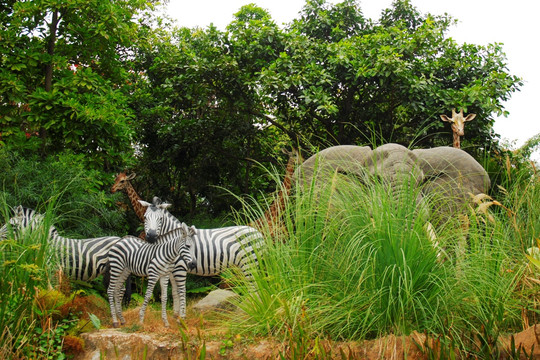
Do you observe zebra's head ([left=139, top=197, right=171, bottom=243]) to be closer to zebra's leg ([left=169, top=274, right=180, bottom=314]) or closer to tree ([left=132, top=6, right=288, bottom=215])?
zebra's leg ([left=169, top=274, right=180, bottom=314])

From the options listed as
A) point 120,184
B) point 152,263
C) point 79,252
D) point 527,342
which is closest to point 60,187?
point 79,252

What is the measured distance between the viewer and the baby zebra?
552 cm

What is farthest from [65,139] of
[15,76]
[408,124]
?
[408,124]

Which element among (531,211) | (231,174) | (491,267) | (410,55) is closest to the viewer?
(491,267)

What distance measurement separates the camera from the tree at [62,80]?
794 cm

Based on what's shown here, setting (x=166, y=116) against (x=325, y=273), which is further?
(x=166, y=116)

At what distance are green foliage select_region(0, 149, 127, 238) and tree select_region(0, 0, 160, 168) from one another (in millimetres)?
499

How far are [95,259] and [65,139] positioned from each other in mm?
2495

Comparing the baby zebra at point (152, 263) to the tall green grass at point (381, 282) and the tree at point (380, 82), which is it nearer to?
the tall green grass at point (381, 282)

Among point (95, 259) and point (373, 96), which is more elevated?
point (373, 96)

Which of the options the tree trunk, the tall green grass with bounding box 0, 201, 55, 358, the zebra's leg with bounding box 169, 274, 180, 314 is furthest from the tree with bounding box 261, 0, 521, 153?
the tall green grass with bounding box 0, 201, 55, 358

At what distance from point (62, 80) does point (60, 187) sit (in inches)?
75.7

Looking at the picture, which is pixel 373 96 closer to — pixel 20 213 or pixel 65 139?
pixel 65 139

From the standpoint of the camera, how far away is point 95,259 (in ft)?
21.3
